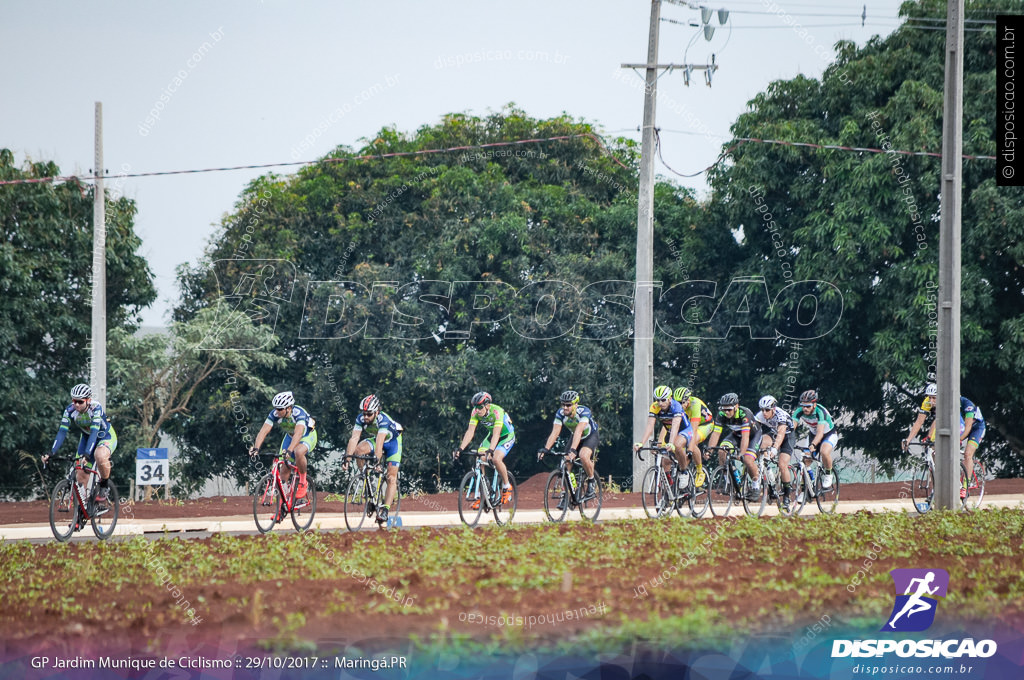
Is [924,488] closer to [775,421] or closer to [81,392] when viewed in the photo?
[775,421]

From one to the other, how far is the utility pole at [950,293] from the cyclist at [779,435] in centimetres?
217

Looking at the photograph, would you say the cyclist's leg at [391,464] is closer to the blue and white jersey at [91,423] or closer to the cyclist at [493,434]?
the cyclist at [493,434]

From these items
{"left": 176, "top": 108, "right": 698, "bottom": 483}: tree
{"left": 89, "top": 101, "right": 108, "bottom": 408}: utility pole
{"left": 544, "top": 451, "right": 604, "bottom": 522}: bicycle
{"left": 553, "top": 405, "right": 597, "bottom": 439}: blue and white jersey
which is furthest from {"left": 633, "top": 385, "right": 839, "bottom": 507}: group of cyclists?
{"left": 176, "top": 108, "right": 698, "bottom": 483}: tree

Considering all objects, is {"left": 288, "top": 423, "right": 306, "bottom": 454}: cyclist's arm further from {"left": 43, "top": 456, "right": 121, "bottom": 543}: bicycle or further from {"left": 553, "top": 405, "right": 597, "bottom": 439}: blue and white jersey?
{"left": 553, "top": 405, "right": 597, "bottom": 439}: blue and white jersey

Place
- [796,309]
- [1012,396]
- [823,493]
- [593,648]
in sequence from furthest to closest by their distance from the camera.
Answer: [796,309], [1012,396], [823,493], [593,648]

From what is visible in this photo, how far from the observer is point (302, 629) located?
735 cm

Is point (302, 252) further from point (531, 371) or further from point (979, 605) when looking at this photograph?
point (979, 605)

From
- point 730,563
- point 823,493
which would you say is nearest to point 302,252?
point 823,493

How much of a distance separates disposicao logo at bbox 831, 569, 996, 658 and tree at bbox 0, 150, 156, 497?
21.8 meters

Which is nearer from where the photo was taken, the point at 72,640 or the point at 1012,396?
the point at 72,640

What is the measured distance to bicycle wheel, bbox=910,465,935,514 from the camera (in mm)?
17656

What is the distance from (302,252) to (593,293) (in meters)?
8.46

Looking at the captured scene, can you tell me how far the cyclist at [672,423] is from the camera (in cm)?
1611

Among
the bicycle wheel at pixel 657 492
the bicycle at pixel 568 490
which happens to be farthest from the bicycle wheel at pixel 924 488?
the bicycle at pixel 568 490
